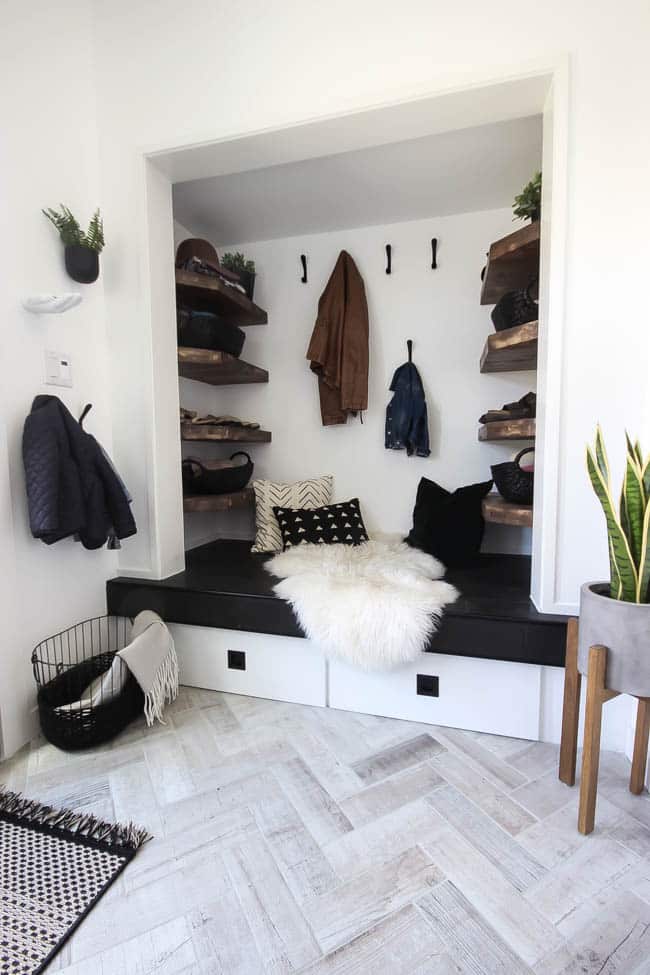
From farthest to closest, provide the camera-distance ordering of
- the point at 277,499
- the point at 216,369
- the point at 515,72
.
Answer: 1. the point at 277,499
2. the point at 216,369
3. the point at 515,72

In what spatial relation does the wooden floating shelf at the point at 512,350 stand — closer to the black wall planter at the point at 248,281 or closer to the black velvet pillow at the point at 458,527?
the black velvet pillow at the point at 458,527

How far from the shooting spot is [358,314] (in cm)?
242

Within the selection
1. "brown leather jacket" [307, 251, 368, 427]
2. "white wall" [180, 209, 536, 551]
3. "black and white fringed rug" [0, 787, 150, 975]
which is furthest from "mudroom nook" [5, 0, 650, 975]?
"brown leather jacket" [307, 251, 368, 427]

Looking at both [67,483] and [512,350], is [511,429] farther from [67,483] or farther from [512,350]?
[67,483]

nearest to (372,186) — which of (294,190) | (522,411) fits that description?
(294,190)

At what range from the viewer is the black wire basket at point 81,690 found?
1401 millimetres

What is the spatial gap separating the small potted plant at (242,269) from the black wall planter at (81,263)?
3.12ft

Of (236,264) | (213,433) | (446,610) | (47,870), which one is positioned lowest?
A: (47,870)

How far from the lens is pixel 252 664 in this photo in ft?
5.70

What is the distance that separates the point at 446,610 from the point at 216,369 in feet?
5.30

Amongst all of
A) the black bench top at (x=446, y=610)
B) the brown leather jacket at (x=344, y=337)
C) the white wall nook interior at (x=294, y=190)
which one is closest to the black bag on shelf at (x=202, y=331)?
the white wall nook interior at (x=294, y=190)

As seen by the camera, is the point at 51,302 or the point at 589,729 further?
the point at 51,302

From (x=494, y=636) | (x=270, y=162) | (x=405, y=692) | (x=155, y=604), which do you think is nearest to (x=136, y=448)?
(x=155, y=604)

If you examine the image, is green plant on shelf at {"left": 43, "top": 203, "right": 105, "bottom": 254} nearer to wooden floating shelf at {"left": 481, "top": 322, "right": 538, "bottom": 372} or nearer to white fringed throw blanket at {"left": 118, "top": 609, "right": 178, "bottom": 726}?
white fringed throw blanket at {"left": 118, "top": 609, "right": 178, "bottom": 726}
